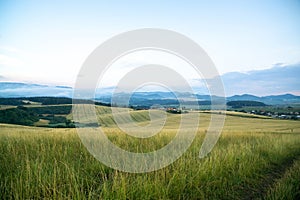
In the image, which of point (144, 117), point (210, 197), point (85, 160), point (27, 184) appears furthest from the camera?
point (144, 117)

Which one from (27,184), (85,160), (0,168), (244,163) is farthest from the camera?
(244,163)

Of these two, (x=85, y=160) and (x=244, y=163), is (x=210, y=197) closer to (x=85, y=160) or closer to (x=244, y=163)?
(x=244, y=163)

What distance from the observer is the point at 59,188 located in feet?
14.2

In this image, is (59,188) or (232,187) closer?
(59,188)

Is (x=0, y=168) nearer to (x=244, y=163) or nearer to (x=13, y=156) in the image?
(x=13, y=156)

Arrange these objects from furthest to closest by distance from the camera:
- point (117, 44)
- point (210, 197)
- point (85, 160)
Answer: point (117, 44), point (85, 160), point (210, 197)

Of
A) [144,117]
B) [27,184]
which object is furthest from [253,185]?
[144,117]

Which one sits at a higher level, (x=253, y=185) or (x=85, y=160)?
(x=85, y=160)

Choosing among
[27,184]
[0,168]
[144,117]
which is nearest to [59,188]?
[27,184]

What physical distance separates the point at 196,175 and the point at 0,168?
4.32 m

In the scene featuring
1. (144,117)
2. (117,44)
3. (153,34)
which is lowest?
(144,117)

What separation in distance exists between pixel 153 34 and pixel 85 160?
643cm

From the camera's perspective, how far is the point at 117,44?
9.18 meters

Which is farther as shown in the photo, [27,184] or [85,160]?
[85,160]
